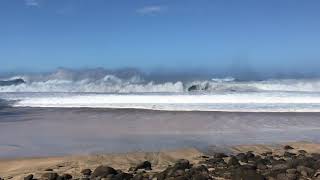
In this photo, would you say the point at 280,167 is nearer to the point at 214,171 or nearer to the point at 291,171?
the point at 291,171

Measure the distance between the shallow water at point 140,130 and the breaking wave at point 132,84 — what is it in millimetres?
12718

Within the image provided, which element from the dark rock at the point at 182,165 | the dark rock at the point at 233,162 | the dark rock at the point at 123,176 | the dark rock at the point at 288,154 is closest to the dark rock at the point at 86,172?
the dark rock at the point at 123,176

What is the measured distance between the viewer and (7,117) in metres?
16.5

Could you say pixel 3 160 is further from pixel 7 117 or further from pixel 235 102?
pixel 235 102

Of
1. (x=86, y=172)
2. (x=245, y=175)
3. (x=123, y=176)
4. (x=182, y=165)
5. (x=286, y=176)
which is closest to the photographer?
(x=245, y=175)

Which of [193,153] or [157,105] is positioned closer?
[193,153]

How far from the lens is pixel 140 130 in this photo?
1266 cm

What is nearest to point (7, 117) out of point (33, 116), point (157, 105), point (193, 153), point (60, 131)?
point (33, 116)

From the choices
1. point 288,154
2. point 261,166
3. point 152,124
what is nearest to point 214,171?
point 261,166

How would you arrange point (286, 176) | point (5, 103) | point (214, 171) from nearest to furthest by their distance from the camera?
point (286, 176)
point (214, 171)
point (5, 103)

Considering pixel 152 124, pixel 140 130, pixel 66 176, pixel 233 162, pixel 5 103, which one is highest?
pixel 5 103

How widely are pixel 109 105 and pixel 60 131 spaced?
8656 millimetres

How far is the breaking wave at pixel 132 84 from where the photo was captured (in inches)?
1262

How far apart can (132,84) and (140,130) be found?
863 inches
